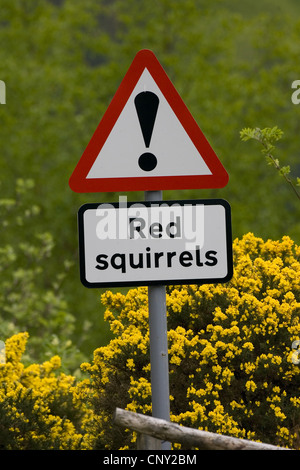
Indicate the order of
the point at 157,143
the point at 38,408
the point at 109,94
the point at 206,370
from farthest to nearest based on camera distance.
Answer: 1. the point at 109,94
2. the point at 38,408
3. the point at 206,370
4. the point at 157,143

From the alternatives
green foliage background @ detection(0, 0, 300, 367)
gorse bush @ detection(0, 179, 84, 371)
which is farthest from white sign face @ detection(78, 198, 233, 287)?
green foliage background @ detection(0, 0, 300, 367)

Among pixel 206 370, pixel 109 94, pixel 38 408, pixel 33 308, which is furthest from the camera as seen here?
pixel 109 94

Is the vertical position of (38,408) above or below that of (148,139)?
below

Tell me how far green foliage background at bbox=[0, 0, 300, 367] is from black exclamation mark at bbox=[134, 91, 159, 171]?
1230 cm

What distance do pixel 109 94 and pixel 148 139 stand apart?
1411 cm

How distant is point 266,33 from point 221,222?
16.6m

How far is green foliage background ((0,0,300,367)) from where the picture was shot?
16.6 m

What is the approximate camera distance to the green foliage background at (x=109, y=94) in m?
16.6

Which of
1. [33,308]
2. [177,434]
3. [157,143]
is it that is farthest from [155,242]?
[33,308]

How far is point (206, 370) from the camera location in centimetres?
462

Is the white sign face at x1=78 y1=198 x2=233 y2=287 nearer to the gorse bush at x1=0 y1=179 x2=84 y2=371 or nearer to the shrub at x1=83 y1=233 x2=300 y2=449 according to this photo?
the shrub at x1=83 y1=233 x2=300 y2=449

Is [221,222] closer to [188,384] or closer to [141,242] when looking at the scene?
[141,242]

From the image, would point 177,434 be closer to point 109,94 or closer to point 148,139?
point 148,139

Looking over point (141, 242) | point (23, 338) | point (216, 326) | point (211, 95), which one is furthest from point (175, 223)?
point (211, 95)
